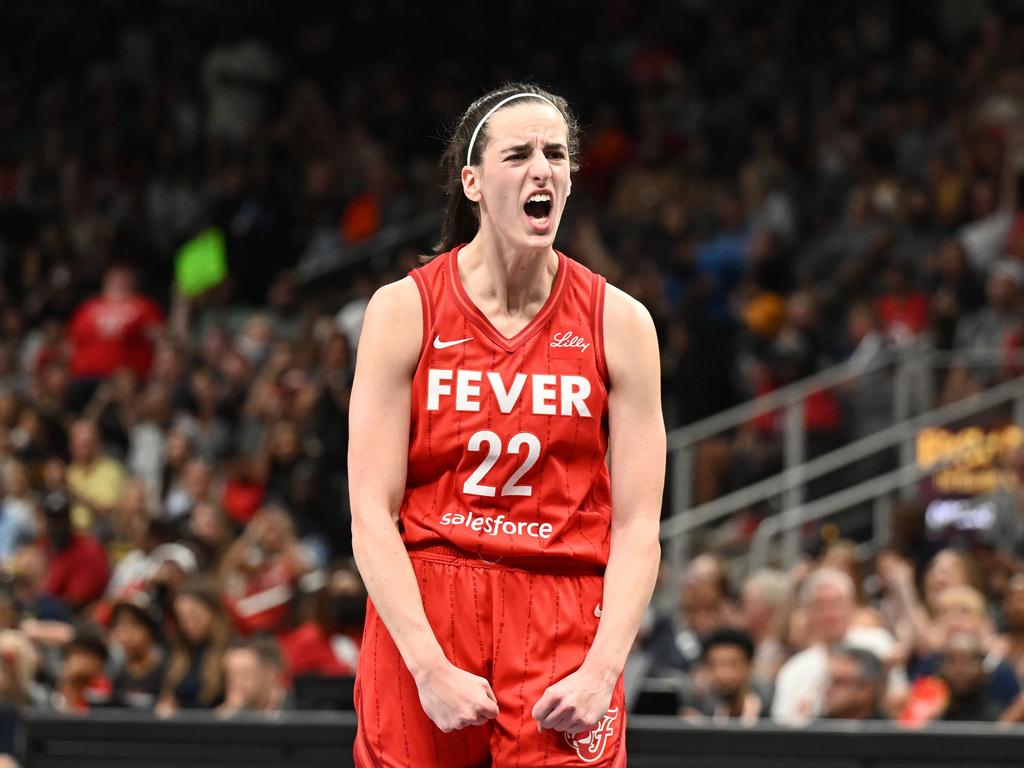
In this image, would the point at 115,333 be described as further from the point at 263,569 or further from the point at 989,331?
the point at 989,331

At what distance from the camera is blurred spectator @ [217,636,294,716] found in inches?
309

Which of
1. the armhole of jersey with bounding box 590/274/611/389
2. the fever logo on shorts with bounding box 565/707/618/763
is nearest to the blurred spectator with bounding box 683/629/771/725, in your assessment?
the fever logo on shorts with bounding box 565/707/618/763

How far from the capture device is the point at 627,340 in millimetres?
3586

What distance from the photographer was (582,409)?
3516 millimetres

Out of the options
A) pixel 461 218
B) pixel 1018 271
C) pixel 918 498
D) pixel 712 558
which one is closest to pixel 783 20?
pixel 1018 271

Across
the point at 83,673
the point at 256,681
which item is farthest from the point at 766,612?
the point at 83,673

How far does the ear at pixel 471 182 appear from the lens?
3.58 m

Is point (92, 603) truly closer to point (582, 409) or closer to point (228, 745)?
point (228, 745)

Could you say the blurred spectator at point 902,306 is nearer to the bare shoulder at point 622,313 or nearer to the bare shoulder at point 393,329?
the bare shoulder at point 622,313

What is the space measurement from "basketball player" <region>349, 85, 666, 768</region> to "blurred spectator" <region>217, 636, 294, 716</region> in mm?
4427

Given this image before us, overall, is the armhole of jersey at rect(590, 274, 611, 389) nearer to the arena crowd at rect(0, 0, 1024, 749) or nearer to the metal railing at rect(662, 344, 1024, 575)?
the arena crowd at rect(0, 0, 1024, 749)

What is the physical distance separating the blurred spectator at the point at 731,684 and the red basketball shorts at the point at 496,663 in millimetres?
4287

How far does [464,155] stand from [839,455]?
7.51 metres

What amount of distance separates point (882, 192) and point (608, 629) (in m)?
9.59
